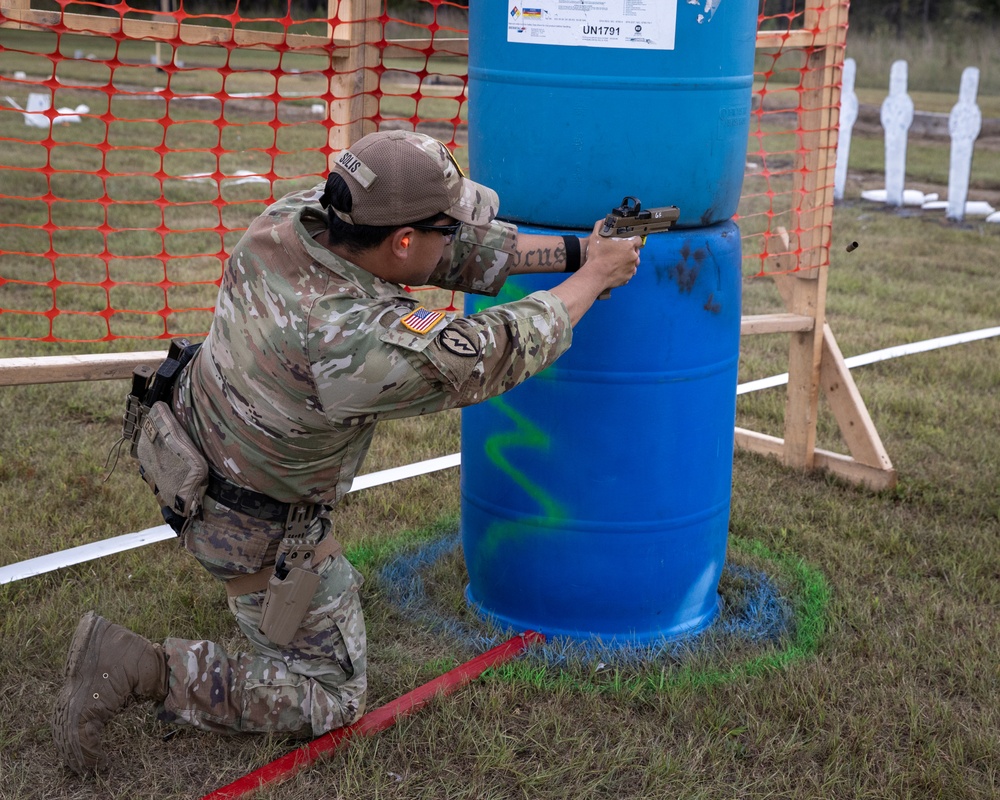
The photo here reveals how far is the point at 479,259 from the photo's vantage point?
283 centimetres

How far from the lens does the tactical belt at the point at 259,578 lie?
9.20ft

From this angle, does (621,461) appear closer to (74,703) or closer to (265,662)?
(265,662)

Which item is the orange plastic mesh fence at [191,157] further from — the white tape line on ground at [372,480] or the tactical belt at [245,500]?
the tactical belt at [245,500]

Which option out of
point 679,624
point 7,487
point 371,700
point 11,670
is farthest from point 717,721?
point 7,487

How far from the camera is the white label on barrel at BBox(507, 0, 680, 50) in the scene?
9.51ft

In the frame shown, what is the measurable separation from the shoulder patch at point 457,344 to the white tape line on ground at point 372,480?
159cm

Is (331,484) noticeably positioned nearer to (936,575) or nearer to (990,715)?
(990,715)

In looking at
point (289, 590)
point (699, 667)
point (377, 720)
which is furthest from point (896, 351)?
point (289, 590)

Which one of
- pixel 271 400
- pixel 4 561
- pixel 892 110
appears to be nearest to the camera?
pixel 271 400

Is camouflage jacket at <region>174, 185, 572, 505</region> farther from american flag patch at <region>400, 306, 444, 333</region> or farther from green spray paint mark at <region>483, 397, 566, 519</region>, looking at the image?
green spray paint mark at <region>483, 397, 566, 519</region>

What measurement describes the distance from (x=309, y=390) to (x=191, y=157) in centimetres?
1082

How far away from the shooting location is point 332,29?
3.62 metres

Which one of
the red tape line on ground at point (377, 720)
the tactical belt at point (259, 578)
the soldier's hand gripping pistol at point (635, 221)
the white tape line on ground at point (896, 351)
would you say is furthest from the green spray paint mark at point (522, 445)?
the white tape line on ground at point (896, 351)

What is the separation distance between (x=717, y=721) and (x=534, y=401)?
1.04 metres
